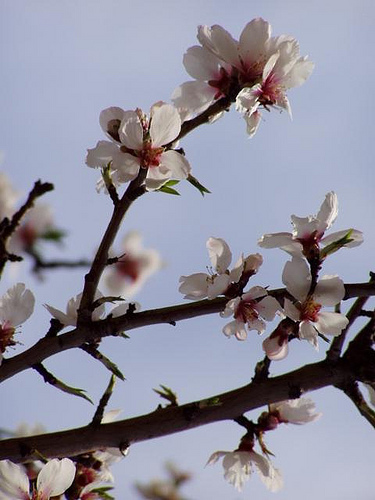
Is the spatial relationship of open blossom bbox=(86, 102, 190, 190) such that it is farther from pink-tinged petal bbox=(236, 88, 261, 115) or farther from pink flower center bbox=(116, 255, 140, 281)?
pink flower center bbox=(116, 255, 140, 281)

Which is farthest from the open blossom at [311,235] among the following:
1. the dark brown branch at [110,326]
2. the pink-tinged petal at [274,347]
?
the pink-tinged petal at [274,347]

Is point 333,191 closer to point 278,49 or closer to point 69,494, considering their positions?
point 278,49

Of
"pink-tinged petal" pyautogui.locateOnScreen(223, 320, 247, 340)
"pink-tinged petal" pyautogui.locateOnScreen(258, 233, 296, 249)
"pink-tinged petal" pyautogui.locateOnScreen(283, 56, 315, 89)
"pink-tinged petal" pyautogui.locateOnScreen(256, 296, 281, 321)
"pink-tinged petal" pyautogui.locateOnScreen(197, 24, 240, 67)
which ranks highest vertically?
"pink-tinged petal" pyautogui.locateOnScreen(197, 24, 240, 67)

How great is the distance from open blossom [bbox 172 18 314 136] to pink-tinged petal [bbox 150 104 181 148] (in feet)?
0.54

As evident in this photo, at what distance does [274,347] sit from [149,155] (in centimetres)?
58

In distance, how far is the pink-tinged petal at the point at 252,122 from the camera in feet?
6.28

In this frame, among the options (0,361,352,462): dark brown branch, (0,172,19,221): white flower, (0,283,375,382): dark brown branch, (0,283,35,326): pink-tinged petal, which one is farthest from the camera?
(0,172,19,221): white flower

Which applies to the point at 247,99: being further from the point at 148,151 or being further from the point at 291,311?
the point at 291,311

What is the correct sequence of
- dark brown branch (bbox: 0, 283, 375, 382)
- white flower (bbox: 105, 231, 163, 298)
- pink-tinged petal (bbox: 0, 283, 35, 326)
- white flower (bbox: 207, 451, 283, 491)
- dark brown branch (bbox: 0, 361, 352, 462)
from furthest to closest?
white flower (bbox: 105, 231, 163, 298) < white flower (bbox: 207, 451, 283, 491) < pink-tinged petal (bbox: 0, 283, 35, 326) < dark brown branch (bbox: 0, 361, 352, 462) < dark brown branch (bbox: 0, 283, 375, 382)

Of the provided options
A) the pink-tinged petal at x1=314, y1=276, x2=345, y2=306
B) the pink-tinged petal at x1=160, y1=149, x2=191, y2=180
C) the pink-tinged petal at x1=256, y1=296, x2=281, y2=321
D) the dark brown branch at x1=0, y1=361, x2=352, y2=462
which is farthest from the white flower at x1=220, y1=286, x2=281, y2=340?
the pink-tinged petal at x1=160, y1=149, x2=191, y2=180

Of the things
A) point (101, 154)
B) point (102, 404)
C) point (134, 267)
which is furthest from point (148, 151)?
point (134, 267)

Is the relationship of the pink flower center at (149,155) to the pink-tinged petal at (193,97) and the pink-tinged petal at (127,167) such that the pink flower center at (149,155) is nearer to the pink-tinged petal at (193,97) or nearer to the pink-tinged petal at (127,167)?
the pink-tinged petal at (127,167)

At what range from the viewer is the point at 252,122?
75.6 inches

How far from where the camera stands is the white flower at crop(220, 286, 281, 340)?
1.72 meters
